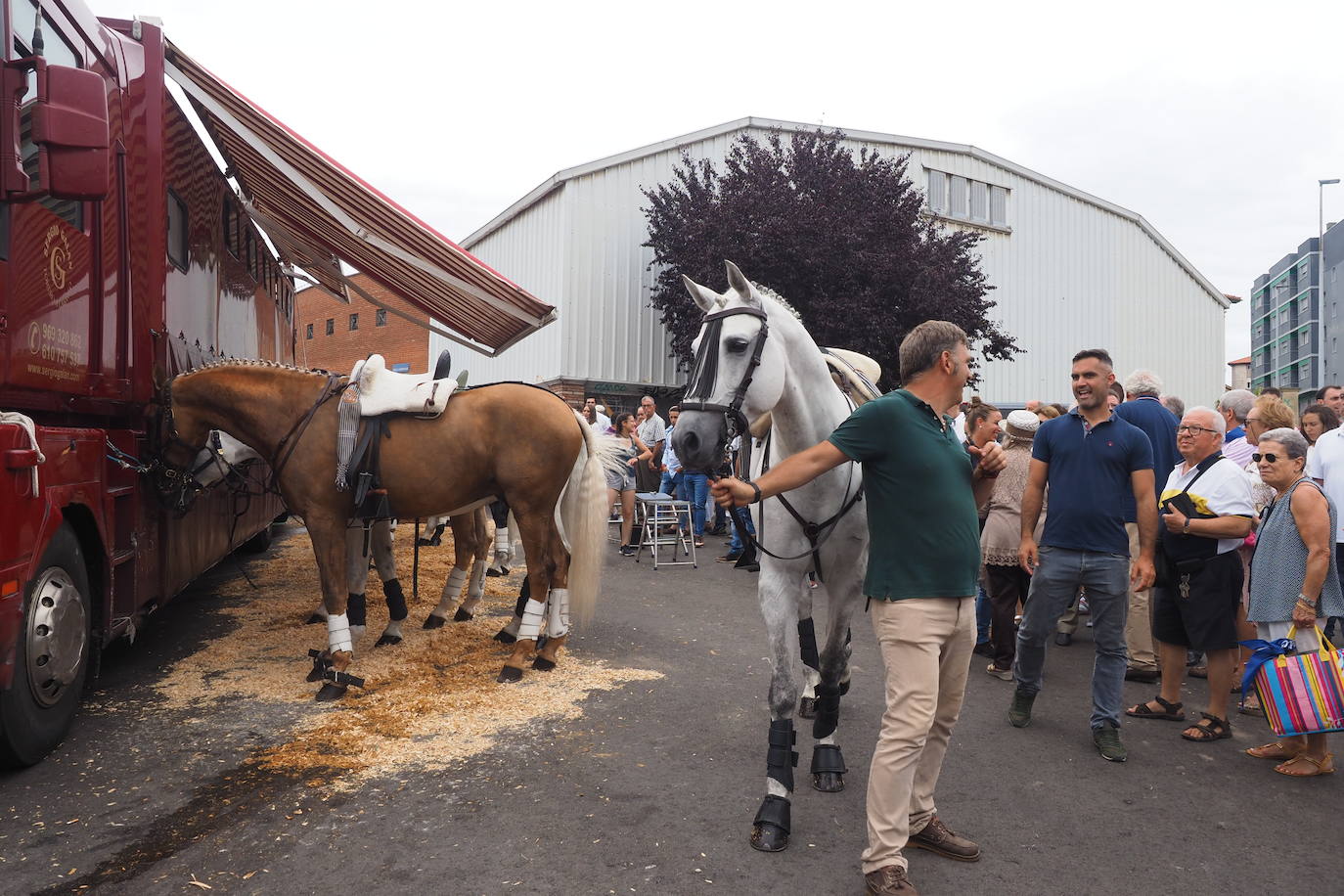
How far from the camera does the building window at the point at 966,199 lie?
2295 centimetres

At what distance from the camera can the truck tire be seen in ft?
11.4

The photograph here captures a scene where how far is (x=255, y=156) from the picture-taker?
620 cm

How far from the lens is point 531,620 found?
5477mm

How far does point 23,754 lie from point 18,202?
90.6 inches

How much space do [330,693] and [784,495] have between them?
2912mm

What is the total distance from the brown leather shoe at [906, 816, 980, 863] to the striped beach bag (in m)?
1.89

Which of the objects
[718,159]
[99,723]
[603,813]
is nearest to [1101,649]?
[603,813]

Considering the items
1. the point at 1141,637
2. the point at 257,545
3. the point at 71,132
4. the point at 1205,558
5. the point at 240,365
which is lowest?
the point at 1141,637

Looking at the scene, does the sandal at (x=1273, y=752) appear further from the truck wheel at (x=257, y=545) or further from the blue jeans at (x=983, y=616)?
the truck wheel at (x=257, y=545)

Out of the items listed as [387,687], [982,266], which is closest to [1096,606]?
[387,687]

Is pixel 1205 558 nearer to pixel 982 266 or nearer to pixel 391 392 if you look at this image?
pixel 391 392

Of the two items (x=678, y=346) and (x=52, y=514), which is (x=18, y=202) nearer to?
(x=52, y=514)

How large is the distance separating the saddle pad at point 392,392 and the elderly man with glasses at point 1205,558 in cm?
429

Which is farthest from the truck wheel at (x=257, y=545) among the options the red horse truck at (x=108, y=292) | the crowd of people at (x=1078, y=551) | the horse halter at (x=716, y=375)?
the horse halter at (x=716, y=375)
